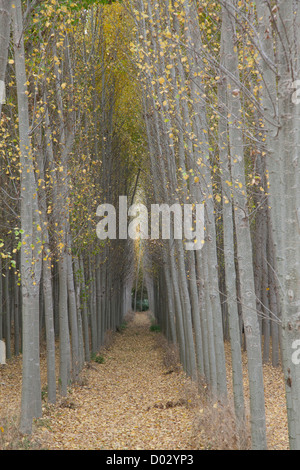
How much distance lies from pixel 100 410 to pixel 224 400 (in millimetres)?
3060

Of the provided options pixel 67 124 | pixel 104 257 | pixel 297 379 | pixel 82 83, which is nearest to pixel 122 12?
pixel 82 83

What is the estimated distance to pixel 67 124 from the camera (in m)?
10.9

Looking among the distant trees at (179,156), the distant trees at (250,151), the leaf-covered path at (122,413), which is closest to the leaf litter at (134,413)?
the leaf-covered path at (122,413)

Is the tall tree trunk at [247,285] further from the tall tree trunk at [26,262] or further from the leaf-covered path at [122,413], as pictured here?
the tall tree trunk at [26,262]

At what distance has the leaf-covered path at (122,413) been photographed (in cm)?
710

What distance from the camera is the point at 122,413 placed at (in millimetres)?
9445

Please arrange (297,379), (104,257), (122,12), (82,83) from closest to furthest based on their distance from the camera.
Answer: (297,379) < (82,83) < (122,12) < (104,257)

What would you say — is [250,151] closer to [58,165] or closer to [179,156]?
[179,156]

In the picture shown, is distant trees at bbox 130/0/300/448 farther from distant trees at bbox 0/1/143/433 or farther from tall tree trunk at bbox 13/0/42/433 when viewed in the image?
distant trees at bbox 0/1/143/433

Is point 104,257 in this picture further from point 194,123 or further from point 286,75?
point 286,75

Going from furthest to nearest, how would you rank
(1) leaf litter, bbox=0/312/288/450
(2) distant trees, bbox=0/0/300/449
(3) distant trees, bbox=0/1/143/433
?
1. (3) distant trees, bbox=0/1/143/433
2. (1) leaf litter, bbox=0/312/288/450
3. (2) distant trees, bbox=0/0/300/449

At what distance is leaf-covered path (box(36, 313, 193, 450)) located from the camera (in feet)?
23.3

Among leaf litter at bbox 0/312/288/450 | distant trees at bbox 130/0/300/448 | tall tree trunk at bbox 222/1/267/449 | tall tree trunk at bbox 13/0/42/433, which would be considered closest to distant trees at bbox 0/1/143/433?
tall tree trunk at bbox 13/0/42/433

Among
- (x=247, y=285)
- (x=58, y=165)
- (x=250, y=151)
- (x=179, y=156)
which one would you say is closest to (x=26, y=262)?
(x=247, y=285)
